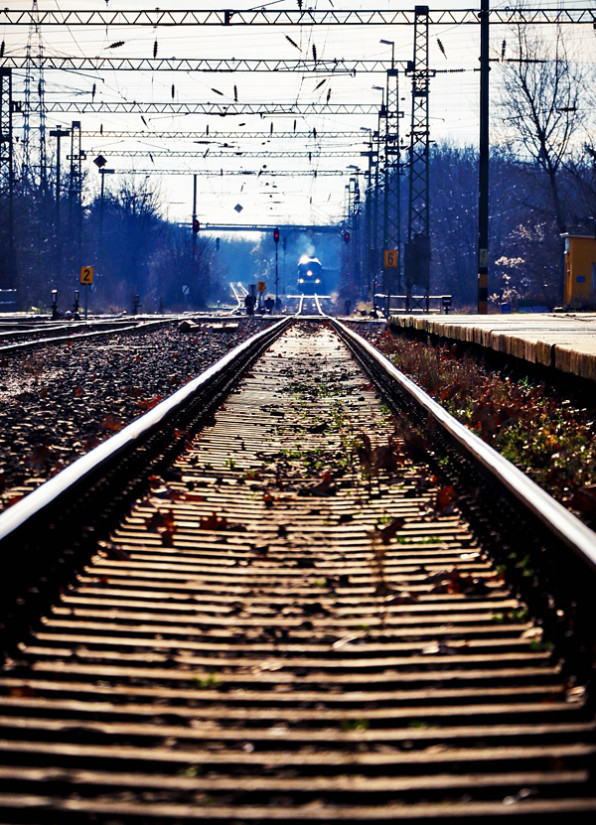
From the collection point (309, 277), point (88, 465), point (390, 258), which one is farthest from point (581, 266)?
point (309, 277)

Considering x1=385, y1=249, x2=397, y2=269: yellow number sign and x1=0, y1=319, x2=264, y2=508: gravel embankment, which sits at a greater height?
x1=385, y1=249, x2=397, y2=269: yellow number sign

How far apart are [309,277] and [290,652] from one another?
447 feet

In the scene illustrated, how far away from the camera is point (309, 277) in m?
139

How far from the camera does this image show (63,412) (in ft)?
34.5

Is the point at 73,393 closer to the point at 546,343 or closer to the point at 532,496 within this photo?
the point at 546,343

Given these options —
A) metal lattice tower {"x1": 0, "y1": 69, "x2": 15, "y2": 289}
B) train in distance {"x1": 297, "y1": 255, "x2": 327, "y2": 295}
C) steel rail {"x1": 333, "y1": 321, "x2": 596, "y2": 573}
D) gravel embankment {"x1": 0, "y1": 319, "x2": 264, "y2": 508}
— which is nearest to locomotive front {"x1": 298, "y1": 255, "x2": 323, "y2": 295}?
train in distance {"x1": 297, "y1": 255, "x2": 327, "y2": 295}

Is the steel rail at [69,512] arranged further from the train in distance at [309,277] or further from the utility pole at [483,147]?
the train in distance at [309,277]

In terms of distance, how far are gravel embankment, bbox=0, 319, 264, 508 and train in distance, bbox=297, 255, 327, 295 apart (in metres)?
115

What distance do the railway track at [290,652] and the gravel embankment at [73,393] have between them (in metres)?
0.85

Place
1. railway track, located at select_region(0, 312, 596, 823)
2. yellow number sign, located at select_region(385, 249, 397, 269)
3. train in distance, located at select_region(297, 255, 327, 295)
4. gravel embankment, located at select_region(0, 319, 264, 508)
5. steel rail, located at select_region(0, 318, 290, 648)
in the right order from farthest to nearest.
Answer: train in distance, located at select_region(297, 255, 327, 295), yellow number sign, located at select_region(385, 249, 397, 269), gravel embankment, located at select_region(0, 319, 264, 508), steel rail, located at select_region(0, 318, 290, 648), railway track, located at select_region(0, 312, 596, 823)

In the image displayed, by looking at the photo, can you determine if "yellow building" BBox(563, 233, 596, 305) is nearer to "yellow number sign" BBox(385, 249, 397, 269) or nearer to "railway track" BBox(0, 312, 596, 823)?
"yellow number sign" BBox(385, 249, 397, 269)

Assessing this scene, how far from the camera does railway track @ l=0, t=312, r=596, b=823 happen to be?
280 centimetres

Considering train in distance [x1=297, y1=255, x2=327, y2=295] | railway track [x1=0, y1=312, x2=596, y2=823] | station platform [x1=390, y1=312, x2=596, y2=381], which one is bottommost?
railway track [x1=0, y1=312, x2=596, y2=823]

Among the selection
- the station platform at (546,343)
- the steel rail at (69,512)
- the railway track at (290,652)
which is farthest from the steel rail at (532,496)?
the steel rail at (69,512)
